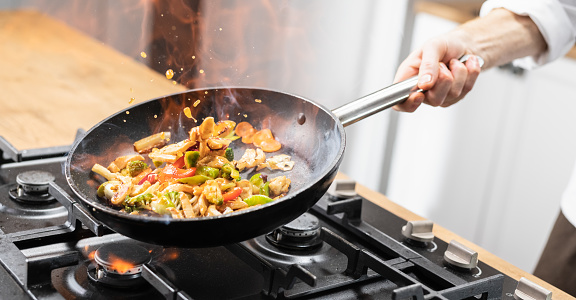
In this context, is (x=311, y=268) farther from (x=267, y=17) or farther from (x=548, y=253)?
(x=267, y=17)

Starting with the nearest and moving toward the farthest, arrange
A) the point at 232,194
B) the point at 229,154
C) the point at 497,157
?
1. the point at 232,194
2. the point at 229,154
3. the point at 497,157

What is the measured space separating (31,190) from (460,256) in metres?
0.74

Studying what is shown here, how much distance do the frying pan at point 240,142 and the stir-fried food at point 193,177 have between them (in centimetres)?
2

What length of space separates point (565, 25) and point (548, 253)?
55 cm

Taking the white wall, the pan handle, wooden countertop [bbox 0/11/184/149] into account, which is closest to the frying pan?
the pan handle

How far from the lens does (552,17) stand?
151cm

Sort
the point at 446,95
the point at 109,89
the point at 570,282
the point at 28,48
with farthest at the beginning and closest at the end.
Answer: the point at 28,48 → the point at 109,89 → the point at 570,282 → the point at 446,95

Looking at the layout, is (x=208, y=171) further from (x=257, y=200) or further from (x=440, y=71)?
(x=440, y=71)

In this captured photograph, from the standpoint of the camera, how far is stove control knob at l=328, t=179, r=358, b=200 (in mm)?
1283

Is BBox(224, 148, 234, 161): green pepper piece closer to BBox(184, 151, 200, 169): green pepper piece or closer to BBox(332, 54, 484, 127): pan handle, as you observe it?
BBox(184, 151, 200, 169): green pepper piece

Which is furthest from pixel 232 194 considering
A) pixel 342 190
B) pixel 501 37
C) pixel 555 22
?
pixel 555 22

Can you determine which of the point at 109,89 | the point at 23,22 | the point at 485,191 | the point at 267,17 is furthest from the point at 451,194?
the point at 23,22

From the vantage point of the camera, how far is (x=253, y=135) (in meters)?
1.24

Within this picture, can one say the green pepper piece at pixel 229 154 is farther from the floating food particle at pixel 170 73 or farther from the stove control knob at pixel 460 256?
the stove control knob at pixel 460 256
